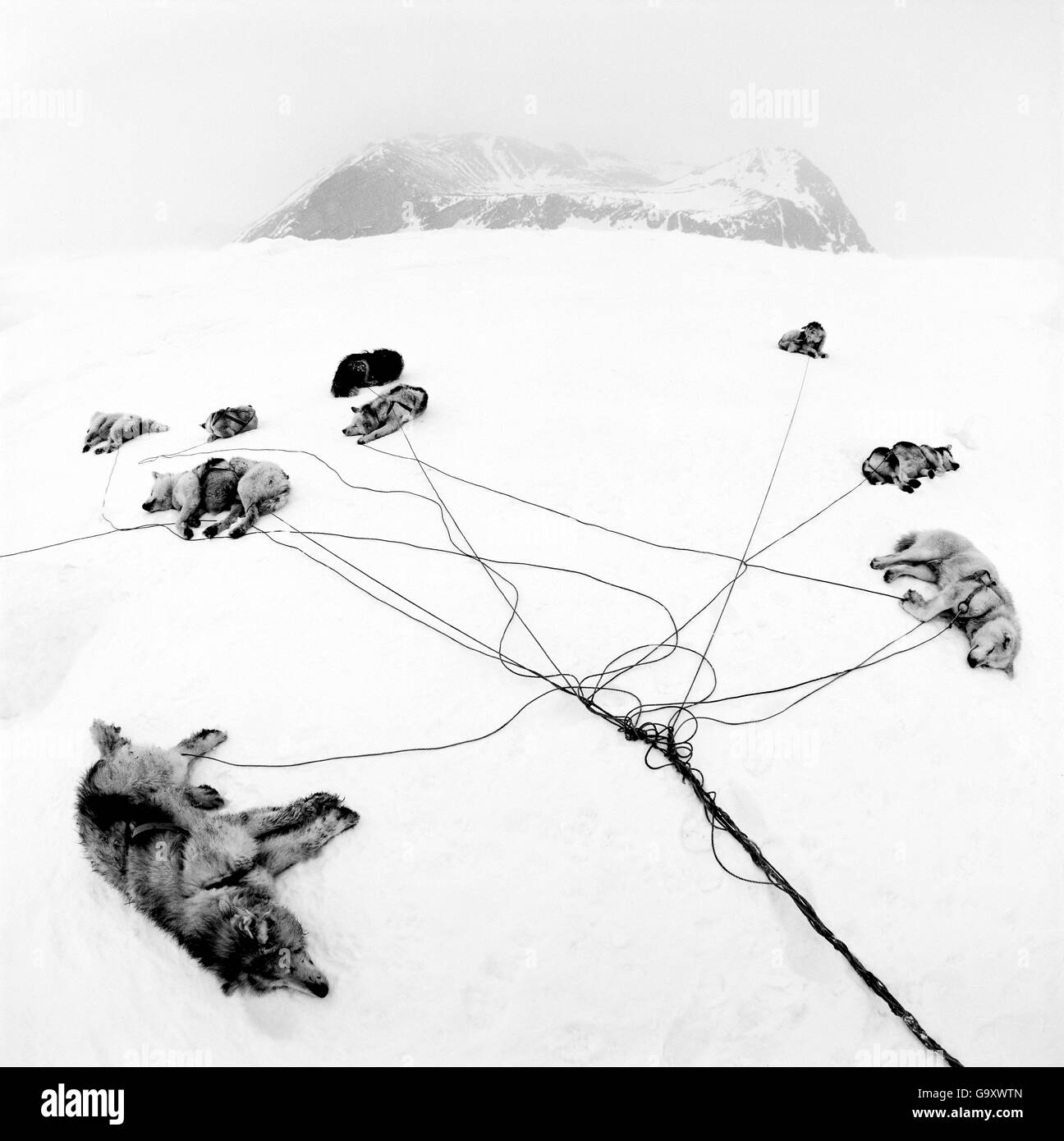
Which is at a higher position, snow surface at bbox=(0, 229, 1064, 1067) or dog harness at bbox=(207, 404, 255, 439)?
dog harness at bbox=(207, 404, 255, 439)

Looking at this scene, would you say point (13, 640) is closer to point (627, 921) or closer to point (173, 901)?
point (173, 901)

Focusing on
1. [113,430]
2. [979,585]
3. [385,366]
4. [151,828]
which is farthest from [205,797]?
[385,366]

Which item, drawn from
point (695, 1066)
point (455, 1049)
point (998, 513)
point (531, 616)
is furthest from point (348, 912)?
point (998, 513)

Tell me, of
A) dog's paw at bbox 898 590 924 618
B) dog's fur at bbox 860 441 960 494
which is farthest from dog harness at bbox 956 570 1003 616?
dog's fur at bbox 860 441 960 494

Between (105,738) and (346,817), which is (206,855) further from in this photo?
(105,738)

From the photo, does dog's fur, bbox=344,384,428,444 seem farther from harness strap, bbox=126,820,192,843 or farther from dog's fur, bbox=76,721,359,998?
harness strap, bbox=126,820,192,843

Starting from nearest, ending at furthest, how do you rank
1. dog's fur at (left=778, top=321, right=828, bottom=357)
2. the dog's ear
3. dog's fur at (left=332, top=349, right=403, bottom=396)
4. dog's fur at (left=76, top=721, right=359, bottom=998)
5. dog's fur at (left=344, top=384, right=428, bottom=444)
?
dog's fur at (left=76, top=721, right=359, bottom=998) < the dog's ear < dog's fur at (left=344, top=384, right=428, bottom=444) < dog's fur at (left=332, top=349, right=403, bottom=396) < dog's fur at (left=778, top=321, right=828, bottom=357)
